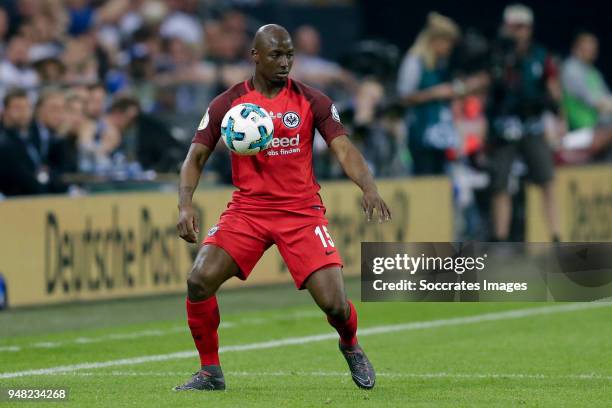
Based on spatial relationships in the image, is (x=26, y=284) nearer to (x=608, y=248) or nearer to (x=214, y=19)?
(x=608, y=248)

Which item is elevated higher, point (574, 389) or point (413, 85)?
point (413, 85)

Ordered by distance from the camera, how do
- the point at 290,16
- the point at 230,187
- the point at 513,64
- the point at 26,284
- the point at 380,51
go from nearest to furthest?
the point at 26,284
the point at 230,187
the point at 513,64
the point at 380,51
the point at 290,16

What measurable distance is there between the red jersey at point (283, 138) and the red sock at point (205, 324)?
630mm

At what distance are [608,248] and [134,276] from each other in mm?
5337

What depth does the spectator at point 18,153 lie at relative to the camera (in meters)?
14.2

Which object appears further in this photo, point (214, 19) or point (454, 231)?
point (214, 19)

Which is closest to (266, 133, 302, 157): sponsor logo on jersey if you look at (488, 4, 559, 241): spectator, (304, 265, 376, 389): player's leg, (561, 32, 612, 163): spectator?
(304, 265, 376, 389): player's leg

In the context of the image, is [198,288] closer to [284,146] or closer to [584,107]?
[284,146]

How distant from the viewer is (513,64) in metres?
17.1

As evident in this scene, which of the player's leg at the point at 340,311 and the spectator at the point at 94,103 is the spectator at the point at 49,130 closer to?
the spectator at the point at 94,103

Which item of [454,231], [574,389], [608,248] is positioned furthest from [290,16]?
[574,389]

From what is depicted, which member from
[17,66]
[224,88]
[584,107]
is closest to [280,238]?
[17,66]

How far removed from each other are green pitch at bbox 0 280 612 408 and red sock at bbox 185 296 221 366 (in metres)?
0.26

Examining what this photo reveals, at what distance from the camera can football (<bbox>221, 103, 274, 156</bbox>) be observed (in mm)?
8164
